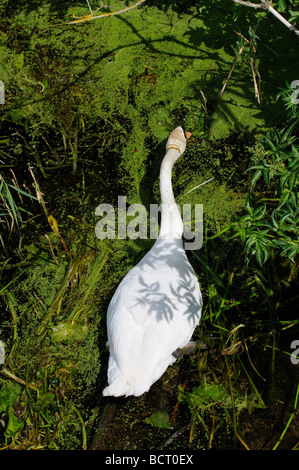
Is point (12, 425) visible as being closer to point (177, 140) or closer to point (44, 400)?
point (44, 400)

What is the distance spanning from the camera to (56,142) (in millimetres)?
3598

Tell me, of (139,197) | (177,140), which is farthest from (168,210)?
(177,140)

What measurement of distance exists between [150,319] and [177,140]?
1.42 meters

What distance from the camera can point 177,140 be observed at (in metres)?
3.16

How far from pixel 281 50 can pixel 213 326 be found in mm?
2358

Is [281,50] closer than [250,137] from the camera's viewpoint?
No

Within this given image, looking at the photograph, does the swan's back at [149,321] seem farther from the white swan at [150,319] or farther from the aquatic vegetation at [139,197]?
the aquatic vegetation at [139,197]

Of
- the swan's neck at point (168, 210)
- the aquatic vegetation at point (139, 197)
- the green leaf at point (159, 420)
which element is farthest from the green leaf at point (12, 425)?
the swan's neck at point (168, 210)

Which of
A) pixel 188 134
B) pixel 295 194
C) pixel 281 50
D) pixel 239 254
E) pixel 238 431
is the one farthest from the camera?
pixel 281 50

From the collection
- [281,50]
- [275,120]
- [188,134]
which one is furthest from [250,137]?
[281,50]

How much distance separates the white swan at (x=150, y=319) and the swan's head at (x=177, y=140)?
828mm

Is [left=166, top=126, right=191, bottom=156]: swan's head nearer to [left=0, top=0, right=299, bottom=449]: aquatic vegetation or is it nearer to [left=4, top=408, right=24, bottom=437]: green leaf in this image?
[left=0, top=0, right=299, bottom=449]: aquatic vegetation

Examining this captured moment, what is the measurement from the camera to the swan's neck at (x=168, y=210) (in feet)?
9.47

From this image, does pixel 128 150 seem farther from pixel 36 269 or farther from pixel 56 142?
pixel 36 269
